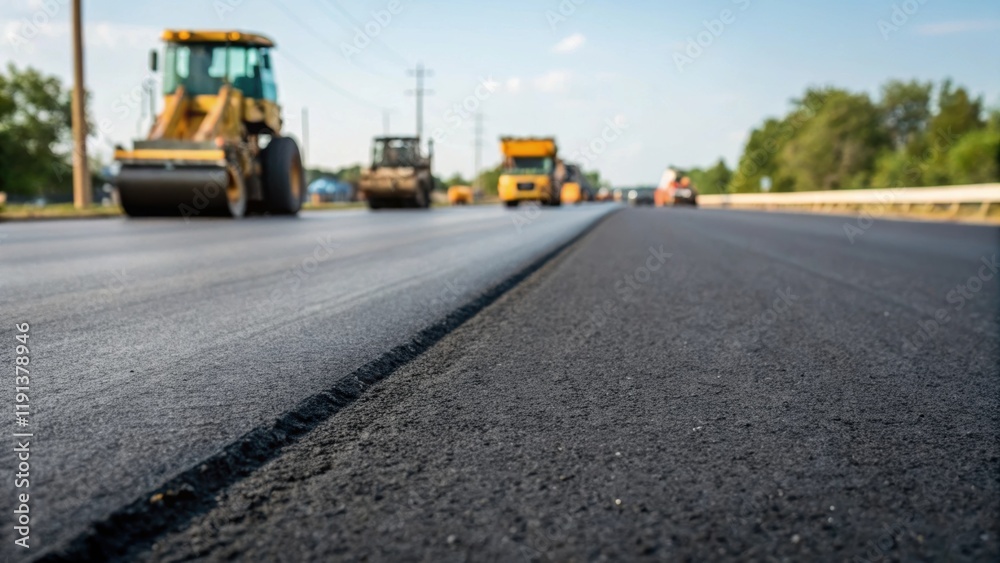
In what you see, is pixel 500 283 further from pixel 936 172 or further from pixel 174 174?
pixel 936 172

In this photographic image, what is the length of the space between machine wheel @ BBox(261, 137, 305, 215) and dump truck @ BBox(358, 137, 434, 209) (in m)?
9.32

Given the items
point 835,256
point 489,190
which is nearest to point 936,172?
point 835,256

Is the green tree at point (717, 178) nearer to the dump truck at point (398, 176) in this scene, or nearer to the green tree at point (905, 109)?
the green tree at point (905, 109)

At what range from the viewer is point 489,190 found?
178375mm

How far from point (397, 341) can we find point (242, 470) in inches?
71.8

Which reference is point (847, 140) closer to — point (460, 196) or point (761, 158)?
point (761, 158)

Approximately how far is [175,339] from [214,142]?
1238 cm

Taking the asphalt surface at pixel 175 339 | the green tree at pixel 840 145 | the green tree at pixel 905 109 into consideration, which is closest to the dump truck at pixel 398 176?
the asphalt surface at pixel 175 339

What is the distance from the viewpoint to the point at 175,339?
3748 millimetres

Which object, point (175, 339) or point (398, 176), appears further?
point (398, 176)

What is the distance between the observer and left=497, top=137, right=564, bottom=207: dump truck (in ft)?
115

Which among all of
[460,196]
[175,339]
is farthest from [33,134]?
[175,339]

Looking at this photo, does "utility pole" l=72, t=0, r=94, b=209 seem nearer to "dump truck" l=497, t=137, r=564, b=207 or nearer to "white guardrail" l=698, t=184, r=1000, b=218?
"dump truck" l=497, t=137, r=564, b=207

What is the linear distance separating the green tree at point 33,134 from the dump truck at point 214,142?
54.9 metres
